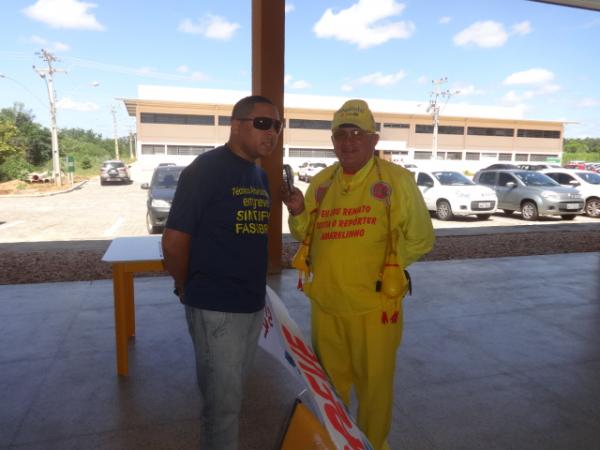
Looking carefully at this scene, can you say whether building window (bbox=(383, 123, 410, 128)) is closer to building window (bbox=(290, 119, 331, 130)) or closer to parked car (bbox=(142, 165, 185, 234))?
building window (bbox=(290, 119, 331, 130))

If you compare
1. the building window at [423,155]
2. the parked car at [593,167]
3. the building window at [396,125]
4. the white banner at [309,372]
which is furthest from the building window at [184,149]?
the white banner at [309,372]

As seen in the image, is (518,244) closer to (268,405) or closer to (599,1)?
(599,1)

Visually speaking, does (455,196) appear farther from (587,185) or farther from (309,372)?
(309,372)

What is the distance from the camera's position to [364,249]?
2078 millimetres

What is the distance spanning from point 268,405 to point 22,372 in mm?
1907

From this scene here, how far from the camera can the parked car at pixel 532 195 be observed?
44.1 ft

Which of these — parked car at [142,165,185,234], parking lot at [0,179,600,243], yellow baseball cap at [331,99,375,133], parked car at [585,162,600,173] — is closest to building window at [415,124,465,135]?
parked car at [585,162,600,173]

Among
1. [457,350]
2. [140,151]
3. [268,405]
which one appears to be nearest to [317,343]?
[268,405]

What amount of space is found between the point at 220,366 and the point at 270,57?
472cm

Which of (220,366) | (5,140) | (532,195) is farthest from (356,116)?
(5,140)

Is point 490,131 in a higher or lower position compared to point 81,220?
higher

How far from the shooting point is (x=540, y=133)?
51469 millimetres

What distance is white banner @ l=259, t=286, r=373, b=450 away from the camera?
1.29m

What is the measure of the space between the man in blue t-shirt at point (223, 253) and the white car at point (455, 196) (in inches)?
497
